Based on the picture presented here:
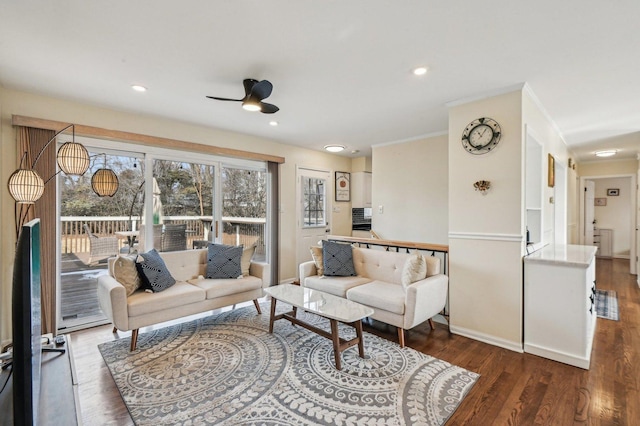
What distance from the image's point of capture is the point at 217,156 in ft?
14.9

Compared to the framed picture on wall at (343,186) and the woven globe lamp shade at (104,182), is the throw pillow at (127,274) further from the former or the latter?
the framed picture on wall at (343,186)

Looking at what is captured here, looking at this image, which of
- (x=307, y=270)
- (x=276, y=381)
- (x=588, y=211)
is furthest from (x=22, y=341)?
(x=588, y=211)

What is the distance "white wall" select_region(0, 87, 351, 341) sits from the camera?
9.67ft

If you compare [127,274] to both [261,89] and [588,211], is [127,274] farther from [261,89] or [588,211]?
[588,211]

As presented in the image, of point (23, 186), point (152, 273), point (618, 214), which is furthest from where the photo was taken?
point (618, 214)

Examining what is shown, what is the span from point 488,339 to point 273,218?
11.3 feet

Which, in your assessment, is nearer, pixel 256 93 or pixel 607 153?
pixel 256 93

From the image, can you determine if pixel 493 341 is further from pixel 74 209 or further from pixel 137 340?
pixel 74 209

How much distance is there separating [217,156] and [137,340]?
2.62 m

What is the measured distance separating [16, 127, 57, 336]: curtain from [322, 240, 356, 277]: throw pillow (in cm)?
294

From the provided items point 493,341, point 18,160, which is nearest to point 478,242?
point 493,341

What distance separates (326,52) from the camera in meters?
2.26

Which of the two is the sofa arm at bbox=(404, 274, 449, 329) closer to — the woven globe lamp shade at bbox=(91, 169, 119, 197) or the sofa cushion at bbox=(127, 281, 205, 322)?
the sofa cushion at bbox=(127, 281, 205, 322)

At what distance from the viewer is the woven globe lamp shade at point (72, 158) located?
8.53ft
